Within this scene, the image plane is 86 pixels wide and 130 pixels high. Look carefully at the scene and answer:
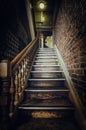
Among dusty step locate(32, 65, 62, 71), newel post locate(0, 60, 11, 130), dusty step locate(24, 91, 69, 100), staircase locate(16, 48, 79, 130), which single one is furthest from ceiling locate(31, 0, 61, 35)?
newel post locate(0, 60, 11, 130)

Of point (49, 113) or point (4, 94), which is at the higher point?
point (4, 94)

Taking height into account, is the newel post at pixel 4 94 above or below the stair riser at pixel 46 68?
below

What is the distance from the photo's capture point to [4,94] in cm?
153

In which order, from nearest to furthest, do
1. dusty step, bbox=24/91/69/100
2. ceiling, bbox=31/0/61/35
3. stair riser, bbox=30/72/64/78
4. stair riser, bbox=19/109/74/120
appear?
stair riser, bbox=19/109/74/120 < dusty step, bbox=24/91/69/100 < stair riser, bbox=30/72/64/78 < ceiling, bbox=31/0/61/35

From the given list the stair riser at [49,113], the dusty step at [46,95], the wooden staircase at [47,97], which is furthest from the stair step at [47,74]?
the stair riser at [49,113]

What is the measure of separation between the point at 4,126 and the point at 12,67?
750mm

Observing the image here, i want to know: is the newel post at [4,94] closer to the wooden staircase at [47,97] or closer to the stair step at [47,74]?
the wooden staircase at [47,97]

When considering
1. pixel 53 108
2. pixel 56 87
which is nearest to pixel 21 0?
pixel 56 87

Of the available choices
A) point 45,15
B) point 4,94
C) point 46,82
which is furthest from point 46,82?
point 45,15

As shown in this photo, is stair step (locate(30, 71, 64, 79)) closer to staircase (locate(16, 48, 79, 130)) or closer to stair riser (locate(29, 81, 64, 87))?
staircase (locate(16, 48, 79, 130))

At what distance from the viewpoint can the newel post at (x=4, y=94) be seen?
151cm

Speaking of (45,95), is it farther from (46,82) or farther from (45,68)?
(45,68)

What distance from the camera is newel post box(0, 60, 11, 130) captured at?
151 centimetres

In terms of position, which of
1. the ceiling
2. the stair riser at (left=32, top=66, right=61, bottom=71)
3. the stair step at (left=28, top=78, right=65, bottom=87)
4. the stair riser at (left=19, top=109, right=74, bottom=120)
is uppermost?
the ceiling
